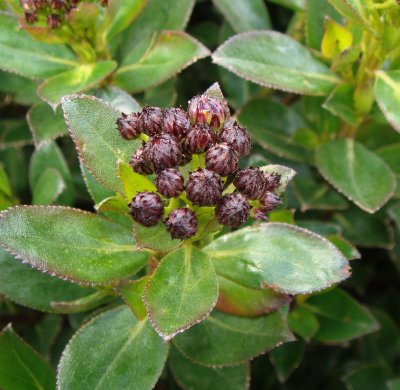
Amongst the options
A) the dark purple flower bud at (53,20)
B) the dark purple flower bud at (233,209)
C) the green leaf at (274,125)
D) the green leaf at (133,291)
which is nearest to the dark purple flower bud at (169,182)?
the dark purple flower bud at (233,209)

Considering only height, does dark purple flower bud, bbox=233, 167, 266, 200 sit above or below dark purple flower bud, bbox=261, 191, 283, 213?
above

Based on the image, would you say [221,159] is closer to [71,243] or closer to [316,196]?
[71,243]

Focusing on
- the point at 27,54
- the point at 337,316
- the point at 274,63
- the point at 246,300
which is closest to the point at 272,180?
the point at 246,300

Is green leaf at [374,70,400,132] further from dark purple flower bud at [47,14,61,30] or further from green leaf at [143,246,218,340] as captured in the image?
dark purple flower bud at [47,14,61,30]

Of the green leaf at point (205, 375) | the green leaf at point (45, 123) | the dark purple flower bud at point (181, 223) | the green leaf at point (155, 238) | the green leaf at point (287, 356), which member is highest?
the dark purple flower bud at point (181, 223)

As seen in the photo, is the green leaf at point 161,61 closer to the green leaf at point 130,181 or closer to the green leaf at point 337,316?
the green leaf at point 130,181

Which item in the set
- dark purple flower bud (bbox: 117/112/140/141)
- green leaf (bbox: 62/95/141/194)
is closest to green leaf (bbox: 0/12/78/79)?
green leaf (bbox: 62/95/141/194)
